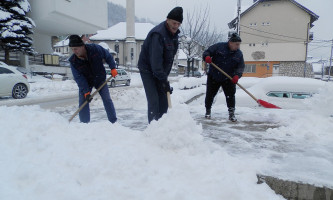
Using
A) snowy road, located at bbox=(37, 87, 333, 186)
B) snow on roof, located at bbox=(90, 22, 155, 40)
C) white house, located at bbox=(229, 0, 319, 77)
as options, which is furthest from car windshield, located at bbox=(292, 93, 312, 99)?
snow on roof, located at bbox=(90, 22, 155, 40)

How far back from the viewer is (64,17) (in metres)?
19.1

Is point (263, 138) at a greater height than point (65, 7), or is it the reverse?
point (65, 7)

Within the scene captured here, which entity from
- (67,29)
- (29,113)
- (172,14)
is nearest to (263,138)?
(172,14)

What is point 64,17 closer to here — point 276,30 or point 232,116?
point 232,116

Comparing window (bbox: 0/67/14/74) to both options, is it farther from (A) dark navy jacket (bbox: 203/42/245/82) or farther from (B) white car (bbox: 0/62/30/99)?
(A) dark navy jacket (bbox: 203/42/245/82)

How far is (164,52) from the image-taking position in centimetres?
299

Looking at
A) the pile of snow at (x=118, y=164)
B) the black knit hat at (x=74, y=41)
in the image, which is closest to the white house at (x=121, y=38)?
the black knit hat at (x=74, y=41)

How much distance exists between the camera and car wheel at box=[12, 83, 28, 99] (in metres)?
9.37

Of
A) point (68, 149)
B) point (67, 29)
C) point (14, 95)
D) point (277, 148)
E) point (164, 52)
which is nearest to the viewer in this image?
point (68, 149)

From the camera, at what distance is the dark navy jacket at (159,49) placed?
284cm

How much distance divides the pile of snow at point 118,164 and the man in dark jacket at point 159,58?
1.89 ft

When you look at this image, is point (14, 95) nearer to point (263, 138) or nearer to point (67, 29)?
point (263, 138)

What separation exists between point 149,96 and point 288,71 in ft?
92.3

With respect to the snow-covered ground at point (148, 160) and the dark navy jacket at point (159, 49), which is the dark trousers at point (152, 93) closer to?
the dark navy jacket at point (159, 49)
